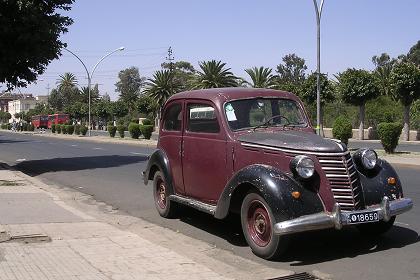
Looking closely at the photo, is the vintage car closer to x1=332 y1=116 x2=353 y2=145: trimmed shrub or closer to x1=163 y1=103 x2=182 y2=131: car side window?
x1=163 y1=103 x2=182 y2=131: car side window

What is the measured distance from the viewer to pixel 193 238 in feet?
24.4

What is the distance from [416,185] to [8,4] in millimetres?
12132

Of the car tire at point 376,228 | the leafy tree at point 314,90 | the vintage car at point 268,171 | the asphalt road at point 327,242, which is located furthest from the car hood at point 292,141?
Answer: the leafy tree at point 314,90

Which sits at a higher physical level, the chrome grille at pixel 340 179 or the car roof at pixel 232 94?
the car roof at pixel 232 94

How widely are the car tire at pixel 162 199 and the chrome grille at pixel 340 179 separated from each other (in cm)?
321

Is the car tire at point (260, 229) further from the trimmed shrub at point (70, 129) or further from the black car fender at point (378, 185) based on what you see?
the trimmed shrub at point (70, 129)

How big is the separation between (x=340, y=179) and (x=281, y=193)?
664mm

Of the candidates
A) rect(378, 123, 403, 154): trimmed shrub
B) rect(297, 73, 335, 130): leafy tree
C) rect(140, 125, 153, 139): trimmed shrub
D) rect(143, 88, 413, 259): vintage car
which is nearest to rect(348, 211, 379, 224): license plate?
rect(143, 88, 413, 259): vintage car

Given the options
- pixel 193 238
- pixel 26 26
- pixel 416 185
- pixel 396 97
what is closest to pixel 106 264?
pixel 193 238

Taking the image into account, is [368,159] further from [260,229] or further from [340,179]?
[260,229]

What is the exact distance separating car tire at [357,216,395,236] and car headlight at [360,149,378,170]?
764 millimetres

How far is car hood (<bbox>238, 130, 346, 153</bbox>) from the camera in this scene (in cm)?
597

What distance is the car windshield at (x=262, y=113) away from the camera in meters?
7.11

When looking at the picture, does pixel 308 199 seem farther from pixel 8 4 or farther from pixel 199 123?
pixel 8 4
